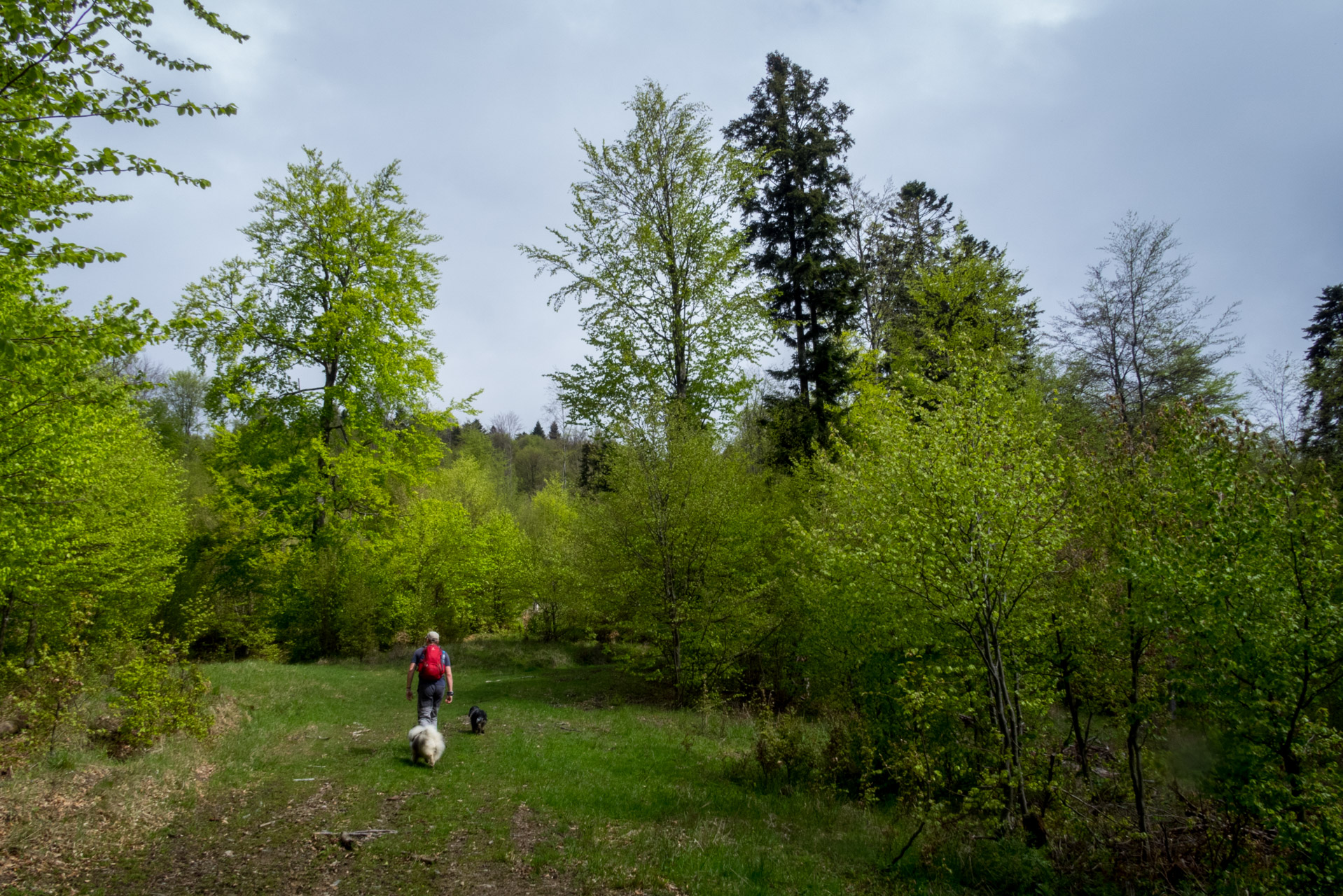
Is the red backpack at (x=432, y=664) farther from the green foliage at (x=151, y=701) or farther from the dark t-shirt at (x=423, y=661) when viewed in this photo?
the green foliage at (x=151, y=701)

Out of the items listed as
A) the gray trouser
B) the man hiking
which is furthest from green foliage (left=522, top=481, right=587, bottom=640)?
the gray trouser

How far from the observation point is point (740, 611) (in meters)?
14.2

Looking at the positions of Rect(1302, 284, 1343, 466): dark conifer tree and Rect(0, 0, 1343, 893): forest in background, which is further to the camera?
Rect(1302, 284, 1343, 466): dark conifer tree

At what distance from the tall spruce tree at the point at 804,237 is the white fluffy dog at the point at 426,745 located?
14.0m

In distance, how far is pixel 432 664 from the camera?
31.3 ft

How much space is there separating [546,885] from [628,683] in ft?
40.3

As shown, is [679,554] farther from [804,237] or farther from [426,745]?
[804,237]

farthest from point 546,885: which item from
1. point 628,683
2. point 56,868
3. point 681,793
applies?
point 628,683

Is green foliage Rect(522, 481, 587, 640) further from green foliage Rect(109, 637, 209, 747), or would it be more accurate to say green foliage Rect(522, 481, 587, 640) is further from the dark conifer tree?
the dark conifer tree

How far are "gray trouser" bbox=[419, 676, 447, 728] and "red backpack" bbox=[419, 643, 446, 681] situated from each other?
78mm

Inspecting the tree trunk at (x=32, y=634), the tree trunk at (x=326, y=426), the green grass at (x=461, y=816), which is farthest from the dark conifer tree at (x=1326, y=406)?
the tree trunk at (x=32, y=634)

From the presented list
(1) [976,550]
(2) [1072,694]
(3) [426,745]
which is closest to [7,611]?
(3) [426,745]

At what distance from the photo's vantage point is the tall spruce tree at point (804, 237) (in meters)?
20.2

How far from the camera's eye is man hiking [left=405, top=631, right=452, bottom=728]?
9.38 meters
